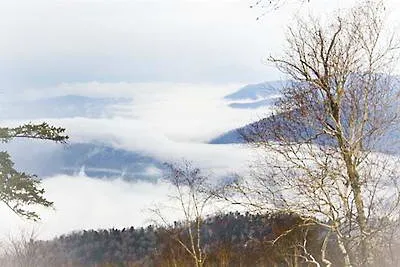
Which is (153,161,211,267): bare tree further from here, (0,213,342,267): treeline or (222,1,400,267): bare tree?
(222,1,400,267): bare tree

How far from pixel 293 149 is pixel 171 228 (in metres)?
4.44

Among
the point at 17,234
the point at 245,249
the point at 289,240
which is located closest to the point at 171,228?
the point at 245,249

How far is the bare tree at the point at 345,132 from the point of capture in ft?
10.2

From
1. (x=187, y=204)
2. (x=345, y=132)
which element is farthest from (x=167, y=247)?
(x=345, y=132)

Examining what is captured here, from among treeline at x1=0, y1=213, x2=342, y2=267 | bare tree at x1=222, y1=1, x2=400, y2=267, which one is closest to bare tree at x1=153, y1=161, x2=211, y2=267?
treeline at x1=0, y1=213, x2=342, y2=267

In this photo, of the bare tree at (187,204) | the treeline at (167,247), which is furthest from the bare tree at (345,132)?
the bare tree at (187,204)

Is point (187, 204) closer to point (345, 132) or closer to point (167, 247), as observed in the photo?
point (167, 247)

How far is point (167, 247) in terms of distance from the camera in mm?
8977

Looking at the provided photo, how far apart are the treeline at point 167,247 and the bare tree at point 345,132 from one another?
632mm

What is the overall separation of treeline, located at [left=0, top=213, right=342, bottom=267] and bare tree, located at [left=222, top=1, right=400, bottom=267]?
0.63 metres

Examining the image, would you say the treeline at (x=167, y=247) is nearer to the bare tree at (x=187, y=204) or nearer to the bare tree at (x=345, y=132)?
the bare tree at (x=187, y=204)

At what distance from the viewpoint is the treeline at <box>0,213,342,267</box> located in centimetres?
534

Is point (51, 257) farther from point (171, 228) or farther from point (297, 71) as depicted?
point (297, 71)

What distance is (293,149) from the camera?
3164 millimetres
